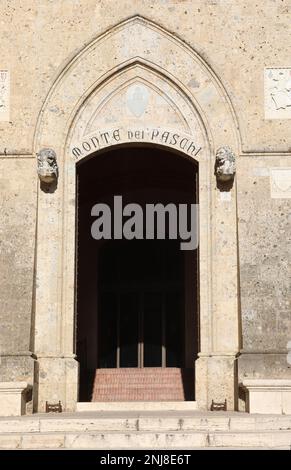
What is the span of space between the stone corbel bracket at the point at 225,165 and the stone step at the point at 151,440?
5700 mm

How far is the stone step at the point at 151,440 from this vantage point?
11898 mm

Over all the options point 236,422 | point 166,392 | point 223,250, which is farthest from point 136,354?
point 236,422

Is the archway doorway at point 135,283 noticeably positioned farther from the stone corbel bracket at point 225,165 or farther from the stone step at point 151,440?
the stone step at point 151,440

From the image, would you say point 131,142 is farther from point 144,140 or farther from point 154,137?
point 154,137

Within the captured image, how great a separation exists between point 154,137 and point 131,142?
0.40 meters

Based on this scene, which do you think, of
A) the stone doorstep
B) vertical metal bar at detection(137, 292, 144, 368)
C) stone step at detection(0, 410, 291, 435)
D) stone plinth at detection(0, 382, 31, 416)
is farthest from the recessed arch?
vertical metal bar at detection(137, 292, 144, 368)

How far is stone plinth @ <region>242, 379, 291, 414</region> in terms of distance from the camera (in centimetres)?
1490

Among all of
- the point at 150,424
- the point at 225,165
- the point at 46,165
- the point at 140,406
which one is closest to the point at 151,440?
the point at 150,424

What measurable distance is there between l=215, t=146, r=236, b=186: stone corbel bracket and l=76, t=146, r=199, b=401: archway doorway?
3.98 meters

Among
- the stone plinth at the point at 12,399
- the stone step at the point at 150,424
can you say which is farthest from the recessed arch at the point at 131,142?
the stone step at the point at 150,424

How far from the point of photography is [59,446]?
12.0m

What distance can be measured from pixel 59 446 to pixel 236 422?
233 centimetres

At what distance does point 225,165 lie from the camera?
54.6ft

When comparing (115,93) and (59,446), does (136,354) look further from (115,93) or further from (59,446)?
(59,446)
